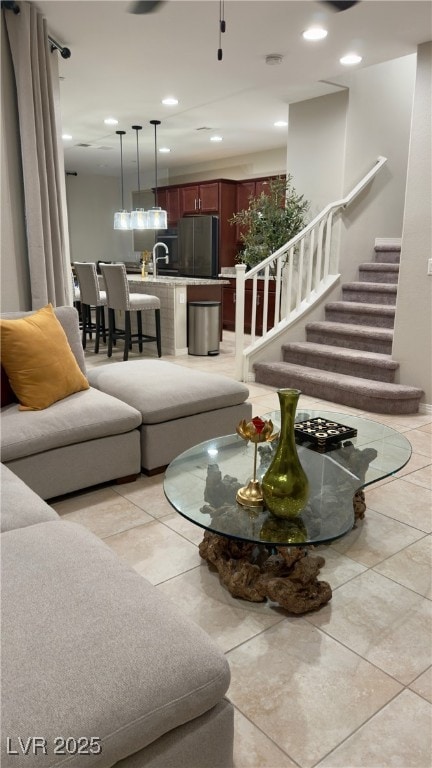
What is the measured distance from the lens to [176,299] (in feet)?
20.8

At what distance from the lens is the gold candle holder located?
183cm

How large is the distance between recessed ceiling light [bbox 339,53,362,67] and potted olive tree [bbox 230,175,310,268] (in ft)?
5.02

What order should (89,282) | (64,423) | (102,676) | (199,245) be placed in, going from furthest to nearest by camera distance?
(199,245) < (89,282) < (64,423) < (102,676)

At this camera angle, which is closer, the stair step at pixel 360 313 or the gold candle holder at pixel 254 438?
the gold candle holder at pixel 254 438

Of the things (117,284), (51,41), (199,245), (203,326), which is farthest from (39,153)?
(199,245)

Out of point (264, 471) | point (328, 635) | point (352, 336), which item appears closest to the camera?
point (328, 635)

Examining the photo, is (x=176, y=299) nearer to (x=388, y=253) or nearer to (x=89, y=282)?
(x=89, y=282)

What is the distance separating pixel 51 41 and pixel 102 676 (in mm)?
4165

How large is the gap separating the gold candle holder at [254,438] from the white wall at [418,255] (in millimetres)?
2868

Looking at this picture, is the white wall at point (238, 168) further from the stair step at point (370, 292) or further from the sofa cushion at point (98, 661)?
the sofa cushion at point (98, 661)

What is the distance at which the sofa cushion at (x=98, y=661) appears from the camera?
92cm

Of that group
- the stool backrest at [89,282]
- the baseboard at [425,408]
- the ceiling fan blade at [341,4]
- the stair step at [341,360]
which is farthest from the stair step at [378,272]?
the stool backrest at [89,282]

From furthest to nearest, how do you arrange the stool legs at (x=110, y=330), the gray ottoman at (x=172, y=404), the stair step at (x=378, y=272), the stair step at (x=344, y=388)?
the stool legs at (x=110, y=330) → the stair step at (x=378, y=272) → the stair step at (x=344, y=388) → the gray ottoman at (x=172, y=404)

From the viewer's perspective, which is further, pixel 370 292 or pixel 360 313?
pixel 370 292
